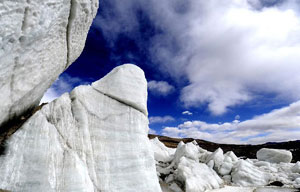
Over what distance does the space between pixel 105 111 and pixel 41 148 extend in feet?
6.94

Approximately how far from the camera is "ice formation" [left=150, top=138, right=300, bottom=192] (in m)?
11.3

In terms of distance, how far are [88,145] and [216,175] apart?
1011 cm

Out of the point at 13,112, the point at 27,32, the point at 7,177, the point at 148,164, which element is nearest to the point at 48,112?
the point at 13,112

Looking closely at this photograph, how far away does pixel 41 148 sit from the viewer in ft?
18.1

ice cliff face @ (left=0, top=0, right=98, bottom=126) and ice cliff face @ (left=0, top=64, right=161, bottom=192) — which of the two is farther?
ice cliff face @ (left=0, top=64, right=161, bottom=192)

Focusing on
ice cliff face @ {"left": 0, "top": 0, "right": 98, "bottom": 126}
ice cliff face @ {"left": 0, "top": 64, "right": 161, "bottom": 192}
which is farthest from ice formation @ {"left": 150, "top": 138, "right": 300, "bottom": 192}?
ice cliff face @ {"left": 0, "top": 0, "right": 98, "bottom": 126}

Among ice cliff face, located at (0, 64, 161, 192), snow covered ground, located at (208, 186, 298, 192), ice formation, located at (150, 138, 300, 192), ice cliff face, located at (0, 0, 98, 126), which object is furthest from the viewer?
snow covered ground, located at (208, 186, 298, 192)

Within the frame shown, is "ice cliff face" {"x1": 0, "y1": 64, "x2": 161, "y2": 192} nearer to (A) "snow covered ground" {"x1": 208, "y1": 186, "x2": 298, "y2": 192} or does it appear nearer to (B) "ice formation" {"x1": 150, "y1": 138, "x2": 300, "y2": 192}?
(B) "ice formation" {"x1": 150, "y1": 138, "x2": 300, "y2": 192}

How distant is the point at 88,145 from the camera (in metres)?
6.16

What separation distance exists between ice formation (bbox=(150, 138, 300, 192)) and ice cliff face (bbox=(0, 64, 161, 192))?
5.43 metres

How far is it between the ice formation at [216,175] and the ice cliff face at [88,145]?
543 cm

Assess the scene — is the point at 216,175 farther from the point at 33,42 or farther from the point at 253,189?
the point at 33,42

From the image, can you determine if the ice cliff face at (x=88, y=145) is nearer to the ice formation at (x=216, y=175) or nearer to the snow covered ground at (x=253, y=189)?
the ice formation at (x=216, y=175)

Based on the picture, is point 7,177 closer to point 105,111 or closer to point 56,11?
point 105,111
